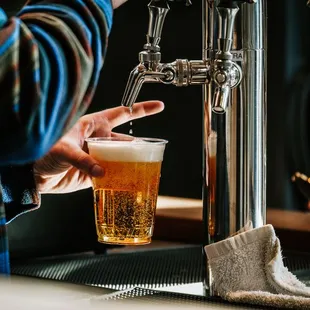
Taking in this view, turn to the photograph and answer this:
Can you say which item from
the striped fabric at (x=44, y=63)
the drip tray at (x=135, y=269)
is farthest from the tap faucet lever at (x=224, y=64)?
the drip tray at (x=135, y=269)

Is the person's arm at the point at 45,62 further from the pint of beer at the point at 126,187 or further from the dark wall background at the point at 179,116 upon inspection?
the dark wall background at the point at 179,116

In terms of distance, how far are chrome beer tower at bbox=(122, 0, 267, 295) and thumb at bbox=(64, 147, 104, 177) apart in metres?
0.09

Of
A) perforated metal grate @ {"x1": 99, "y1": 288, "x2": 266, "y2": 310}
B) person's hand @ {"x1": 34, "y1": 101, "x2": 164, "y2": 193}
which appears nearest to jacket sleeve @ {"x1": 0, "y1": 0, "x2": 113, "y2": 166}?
person's hand @ {"x1": 34, "y1": 101, "x2": 164, "y2": 193}

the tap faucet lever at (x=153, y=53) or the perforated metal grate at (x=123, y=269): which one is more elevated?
the tap faucet lever at (x=153, y=53)

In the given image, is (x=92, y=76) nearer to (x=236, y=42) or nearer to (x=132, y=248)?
(x=236, y=42)

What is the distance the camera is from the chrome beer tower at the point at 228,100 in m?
1.03

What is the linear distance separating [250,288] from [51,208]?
19.1 inches

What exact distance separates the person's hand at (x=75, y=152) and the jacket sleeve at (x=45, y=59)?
0.37ft

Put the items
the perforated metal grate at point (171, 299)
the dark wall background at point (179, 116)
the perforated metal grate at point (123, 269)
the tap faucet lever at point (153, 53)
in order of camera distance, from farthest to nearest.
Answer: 1. the dark wall background at point (179, 116)
2. the perforated metal grate at point (123, 269)
3. the tap faucet lever at point (153, 53)
4. the perforated metal grate at point (171, 299)

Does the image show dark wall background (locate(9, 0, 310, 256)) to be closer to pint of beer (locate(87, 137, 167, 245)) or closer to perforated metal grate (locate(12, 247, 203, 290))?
perforated metal grate (locate(12, 247, 203, 290))

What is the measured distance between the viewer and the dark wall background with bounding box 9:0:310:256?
138 centimetres

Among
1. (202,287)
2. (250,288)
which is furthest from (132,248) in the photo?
(250,288)

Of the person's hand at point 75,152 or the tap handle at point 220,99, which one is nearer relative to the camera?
the tap handle at point 220,99

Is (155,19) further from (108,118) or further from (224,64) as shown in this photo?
(108,118)
